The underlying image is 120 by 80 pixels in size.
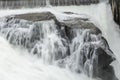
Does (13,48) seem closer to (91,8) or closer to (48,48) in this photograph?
(48,48)

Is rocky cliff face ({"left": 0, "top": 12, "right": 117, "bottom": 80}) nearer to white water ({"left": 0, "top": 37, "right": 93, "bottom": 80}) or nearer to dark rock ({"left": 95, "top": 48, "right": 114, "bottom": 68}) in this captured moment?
dark rock ({"left": 95, "top": 48, "right": 114, "bottom": 68})

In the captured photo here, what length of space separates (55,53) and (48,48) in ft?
0.61

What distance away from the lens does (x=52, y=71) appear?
6.88 m

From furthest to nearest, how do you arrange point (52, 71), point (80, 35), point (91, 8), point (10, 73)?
point (91, 8), point (80, 35), point (52, 71), point (10, 73)

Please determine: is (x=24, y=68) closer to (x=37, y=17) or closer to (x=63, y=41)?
(x=63, y=41)

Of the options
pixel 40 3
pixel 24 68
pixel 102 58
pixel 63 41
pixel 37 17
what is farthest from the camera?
A: pixel 40 3

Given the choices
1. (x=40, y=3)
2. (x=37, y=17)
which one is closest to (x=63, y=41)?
(x=37, y=17)

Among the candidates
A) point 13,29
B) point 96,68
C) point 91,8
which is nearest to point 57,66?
point 96,68

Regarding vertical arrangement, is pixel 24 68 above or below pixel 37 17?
below

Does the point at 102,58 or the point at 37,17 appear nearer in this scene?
the point at 102,58

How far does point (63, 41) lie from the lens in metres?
7.37

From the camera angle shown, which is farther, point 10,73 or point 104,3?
point 104,3

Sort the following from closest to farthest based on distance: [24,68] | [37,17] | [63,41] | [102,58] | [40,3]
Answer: [24,68] → [102,58] → [63,41] → [37,17] → [40,3]

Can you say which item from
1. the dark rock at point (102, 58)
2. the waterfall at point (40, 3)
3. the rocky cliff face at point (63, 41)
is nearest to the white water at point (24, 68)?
the rocky cliff face at point (63, 41)
